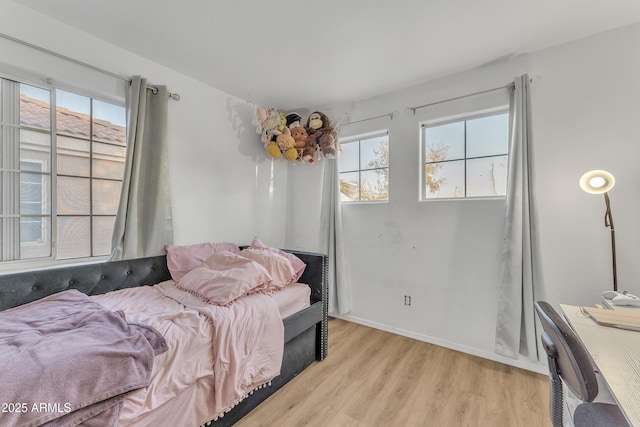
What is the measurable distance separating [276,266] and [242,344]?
2.30 feet

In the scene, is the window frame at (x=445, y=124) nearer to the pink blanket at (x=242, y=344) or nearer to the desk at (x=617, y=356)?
the desk at (x=617, y=356)

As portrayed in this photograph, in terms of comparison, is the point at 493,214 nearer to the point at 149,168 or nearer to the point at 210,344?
the point at 210,344

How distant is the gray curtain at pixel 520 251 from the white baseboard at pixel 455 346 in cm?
12

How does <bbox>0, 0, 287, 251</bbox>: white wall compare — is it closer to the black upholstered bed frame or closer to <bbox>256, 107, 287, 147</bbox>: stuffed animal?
<bbox>256, 107, 287, 147</bbox>: stuffed animal

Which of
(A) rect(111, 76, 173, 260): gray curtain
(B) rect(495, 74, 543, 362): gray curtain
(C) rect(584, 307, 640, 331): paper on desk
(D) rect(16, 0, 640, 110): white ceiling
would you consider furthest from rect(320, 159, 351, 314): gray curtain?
(C) rect(584, 307, 640, 331): paper on desk

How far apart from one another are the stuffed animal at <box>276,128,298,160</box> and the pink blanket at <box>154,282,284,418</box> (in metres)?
1.63

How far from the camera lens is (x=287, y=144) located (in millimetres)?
2787

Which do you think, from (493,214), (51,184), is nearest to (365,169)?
(493,214)

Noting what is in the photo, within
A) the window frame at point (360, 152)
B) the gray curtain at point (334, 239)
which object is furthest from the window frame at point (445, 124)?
the gray curtain at point (334, 239)

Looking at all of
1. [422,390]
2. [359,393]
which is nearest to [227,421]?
[359,393]

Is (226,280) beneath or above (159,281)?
above

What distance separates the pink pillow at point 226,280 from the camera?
1650 mm

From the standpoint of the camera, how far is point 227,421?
54.9 inches

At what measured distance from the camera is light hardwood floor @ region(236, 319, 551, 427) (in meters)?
1.49
